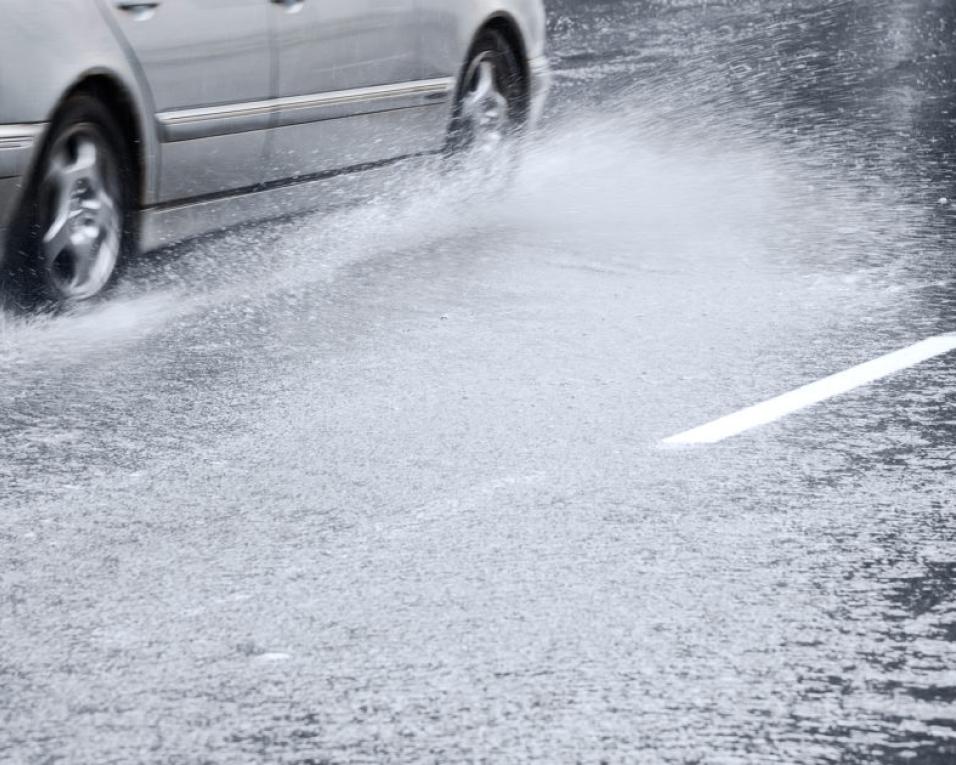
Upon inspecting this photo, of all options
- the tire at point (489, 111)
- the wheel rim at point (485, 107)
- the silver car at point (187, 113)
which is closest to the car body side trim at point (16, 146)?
the silver car at point (187, 113)

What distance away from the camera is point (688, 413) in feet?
18.8

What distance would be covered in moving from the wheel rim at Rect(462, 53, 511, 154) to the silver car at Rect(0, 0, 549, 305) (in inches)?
8.0

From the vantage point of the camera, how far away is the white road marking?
5.51m

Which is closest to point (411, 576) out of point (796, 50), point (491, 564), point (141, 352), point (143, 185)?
point (491, 564)

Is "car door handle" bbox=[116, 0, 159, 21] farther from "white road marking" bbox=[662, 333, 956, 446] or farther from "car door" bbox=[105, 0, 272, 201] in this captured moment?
"white road marking" bbox=[662, 333, 956, 446]

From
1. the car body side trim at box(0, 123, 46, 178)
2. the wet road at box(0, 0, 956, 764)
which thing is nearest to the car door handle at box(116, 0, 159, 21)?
the car body side trim at box(0, 123, 46, 178)

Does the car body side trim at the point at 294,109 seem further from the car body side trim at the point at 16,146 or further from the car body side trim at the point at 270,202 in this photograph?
the car body side trim at the point at 16,146

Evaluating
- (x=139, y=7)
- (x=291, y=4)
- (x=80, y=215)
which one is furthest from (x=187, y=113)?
(x=291, y=4)

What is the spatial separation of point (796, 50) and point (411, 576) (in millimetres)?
10813

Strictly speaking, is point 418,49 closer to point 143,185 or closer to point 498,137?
point 498,137

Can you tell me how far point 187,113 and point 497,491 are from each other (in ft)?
8.57

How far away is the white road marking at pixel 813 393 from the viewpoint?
5.51m

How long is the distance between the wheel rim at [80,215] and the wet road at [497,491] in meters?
0.16

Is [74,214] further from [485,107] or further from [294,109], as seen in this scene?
[485,107]
